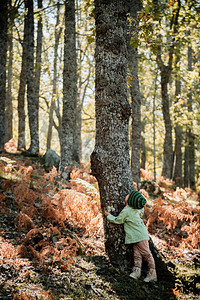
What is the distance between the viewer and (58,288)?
310cm

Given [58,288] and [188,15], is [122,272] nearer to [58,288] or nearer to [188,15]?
[58,288]

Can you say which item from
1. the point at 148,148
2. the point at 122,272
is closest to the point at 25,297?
the point at 122,272

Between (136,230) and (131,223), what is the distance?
0.13 metres

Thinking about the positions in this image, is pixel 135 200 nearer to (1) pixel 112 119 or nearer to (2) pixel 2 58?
(1) pixel 112 119

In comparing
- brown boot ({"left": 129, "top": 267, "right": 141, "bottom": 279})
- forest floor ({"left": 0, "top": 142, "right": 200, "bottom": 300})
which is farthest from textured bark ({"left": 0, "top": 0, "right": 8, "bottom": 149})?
brown boot ({"left": 129, "top": 267, "right": 141, "bottom": 279})

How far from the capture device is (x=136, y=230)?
3963 millimetres

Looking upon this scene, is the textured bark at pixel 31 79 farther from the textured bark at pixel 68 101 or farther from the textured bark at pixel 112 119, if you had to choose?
the textured bark at pixel 112 119

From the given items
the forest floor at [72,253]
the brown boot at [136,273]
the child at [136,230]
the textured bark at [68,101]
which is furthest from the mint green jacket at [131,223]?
the textured bark at [68,101]

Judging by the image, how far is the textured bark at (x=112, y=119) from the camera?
161 inches

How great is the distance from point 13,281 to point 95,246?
1856 mm

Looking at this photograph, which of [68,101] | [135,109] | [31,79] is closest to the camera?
[68,101]

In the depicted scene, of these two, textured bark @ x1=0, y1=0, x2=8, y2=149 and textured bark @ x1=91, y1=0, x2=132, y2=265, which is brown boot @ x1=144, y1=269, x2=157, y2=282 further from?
textured bark @ x1=0, y1=0, x2=8, y2=149

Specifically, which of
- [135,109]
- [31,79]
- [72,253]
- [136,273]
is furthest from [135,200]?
[31,79]

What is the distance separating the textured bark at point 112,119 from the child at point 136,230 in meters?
0.16
